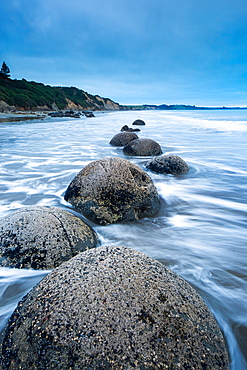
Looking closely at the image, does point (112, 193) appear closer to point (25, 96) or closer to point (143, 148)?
point (143, 148)

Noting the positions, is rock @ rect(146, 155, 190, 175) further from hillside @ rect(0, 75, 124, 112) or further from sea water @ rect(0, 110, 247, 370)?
hillside @ rect(0, 75, 124, 112)

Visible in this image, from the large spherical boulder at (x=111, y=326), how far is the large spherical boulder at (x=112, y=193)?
5.73 ft

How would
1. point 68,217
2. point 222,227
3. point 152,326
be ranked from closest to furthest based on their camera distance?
point 152,326 → point 68,217 → point 222,227

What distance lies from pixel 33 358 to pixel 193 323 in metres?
0.89

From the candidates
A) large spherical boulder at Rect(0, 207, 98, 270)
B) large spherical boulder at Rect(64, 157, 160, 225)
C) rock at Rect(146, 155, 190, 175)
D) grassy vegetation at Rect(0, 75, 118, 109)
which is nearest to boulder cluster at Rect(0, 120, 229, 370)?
large spherical boulder at Rect(0, 207, 98, 270)

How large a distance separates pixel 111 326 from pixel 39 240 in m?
1.35

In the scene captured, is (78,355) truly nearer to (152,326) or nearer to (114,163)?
(152,326)

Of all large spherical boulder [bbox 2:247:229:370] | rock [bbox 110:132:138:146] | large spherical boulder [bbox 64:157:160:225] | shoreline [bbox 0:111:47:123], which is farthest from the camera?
shoreline [bbox 0:111:47:123]

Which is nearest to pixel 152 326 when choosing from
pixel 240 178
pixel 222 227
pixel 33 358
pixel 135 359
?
pixel 135 359

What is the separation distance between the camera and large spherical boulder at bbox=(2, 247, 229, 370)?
117 centimetres

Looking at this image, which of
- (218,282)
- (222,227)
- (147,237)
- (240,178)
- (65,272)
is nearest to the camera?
(65,272)

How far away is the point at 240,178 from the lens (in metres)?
6.21

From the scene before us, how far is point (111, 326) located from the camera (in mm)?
1235

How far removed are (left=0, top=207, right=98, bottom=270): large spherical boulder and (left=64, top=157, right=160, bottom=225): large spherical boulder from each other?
2.34 ft
